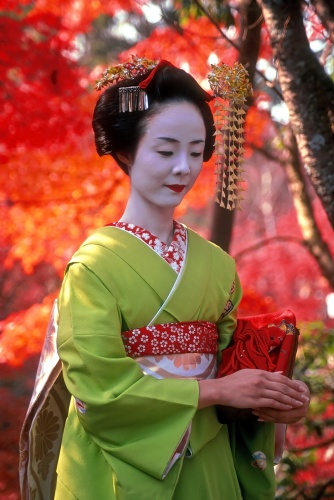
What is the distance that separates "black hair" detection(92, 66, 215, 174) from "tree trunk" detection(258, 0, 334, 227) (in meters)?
0.50

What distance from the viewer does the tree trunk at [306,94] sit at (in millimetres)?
2338

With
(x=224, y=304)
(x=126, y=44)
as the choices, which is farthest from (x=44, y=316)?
(x=126, y=44)

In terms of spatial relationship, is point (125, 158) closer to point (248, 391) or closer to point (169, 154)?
point (169, 154)

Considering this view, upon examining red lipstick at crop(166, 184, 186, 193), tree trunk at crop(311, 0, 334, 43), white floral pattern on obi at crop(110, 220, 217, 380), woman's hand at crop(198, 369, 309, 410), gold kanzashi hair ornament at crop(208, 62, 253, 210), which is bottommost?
woman's hand at crop(198, 369, 309, 410)

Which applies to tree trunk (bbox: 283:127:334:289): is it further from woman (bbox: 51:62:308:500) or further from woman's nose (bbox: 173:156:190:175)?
woman's nose (bbox: 173:156:190:175)

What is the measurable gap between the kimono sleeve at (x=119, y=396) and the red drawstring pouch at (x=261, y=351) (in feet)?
0.71

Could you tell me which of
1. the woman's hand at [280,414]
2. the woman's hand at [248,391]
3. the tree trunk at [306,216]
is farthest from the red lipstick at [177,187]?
the tree trunk at [306,216]

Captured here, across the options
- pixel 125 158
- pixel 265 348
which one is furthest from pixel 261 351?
pixel 125 158

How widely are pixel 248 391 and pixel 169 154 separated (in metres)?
0.69

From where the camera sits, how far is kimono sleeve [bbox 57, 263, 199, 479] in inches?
68.1

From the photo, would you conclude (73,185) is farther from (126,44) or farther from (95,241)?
(126,44)

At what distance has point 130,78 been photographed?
1.99m

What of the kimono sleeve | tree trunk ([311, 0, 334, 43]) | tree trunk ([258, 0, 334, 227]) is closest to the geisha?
the kimono sleeve

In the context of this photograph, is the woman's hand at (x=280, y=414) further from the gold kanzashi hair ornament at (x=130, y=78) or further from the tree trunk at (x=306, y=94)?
the gold kanzashi hair ornament at (x=130, y=78)
